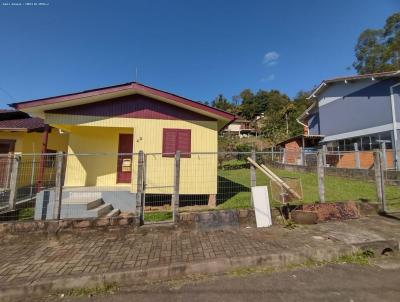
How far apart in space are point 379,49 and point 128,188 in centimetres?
4861

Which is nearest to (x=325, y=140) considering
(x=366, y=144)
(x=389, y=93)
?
(x=366, y=144)

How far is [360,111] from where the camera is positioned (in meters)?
14.8

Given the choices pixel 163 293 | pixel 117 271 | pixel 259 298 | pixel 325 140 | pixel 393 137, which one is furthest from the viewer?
pixel 325 140

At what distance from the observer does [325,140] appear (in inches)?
730

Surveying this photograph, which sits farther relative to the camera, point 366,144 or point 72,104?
point 366,144

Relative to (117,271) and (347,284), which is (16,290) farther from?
(347,284)

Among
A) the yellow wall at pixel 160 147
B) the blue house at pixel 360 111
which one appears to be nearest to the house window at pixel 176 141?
the yellow wall at pixel 160 147

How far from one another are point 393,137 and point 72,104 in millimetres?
15668

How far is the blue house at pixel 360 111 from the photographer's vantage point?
12.5 m

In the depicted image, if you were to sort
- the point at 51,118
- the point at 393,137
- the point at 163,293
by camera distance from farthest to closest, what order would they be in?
the point at 393,137 → the point at 51,118 → the point at 163,293

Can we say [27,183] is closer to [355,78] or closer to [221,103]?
[355,78]

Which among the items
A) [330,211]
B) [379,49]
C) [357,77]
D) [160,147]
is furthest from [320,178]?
[379,49]

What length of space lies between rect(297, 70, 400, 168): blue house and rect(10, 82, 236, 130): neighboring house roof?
9.41 metres

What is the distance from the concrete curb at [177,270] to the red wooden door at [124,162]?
5.92m
